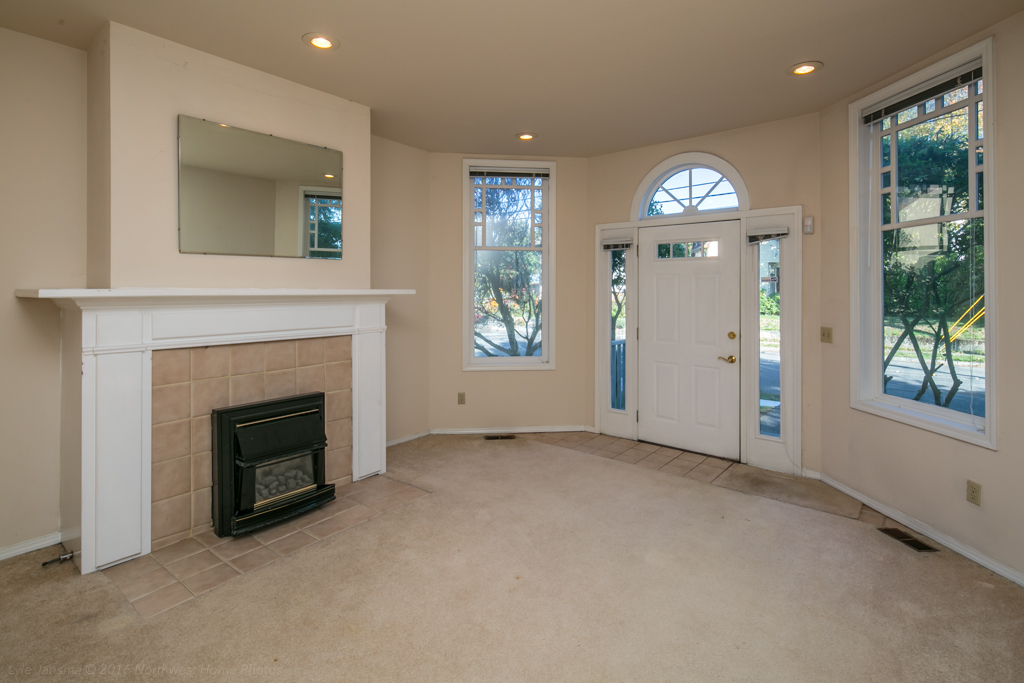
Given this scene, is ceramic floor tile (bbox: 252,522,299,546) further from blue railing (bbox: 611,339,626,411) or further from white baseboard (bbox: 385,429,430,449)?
blue railing (bbox: 611,339,626,411)

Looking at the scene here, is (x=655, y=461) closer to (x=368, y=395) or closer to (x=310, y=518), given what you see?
(x=368, y=395)

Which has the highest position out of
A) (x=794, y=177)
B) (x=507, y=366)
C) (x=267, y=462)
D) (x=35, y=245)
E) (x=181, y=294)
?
(x=794, y=177)

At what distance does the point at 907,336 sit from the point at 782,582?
1717mm

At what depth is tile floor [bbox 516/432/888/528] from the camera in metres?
3.91

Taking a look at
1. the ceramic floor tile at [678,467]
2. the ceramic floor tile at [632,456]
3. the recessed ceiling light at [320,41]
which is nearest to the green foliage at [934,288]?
the ceramic floor tile at [678,467]

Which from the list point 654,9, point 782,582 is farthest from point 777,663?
point 654,9

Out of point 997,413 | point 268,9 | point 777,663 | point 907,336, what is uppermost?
point 268,9

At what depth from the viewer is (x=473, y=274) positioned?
15.8ft

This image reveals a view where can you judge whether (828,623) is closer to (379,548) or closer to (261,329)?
(379,548)

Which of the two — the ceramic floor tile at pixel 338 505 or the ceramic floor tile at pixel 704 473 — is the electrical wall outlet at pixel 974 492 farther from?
the ceramic floor tile at pixel 338 505

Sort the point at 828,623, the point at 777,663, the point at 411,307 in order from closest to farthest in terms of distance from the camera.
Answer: the point at 777,663, the point at 828,623, the point at 411,307

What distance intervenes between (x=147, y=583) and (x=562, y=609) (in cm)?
181

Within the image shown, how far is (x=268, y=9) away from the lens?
2.39 metres

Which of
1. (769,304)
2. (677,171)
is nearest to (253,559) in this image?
(769,304)
